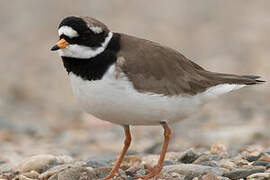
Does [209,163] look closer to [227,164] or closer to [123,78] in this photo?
[227,164]

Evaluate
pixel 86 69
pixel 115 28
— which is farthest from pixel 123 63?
pixel 115 28

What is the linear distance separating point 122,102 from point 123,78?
24 cm

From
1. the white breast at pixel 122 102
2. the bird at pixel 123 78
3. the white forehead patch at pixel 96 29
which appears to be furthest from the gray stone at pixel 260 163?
the white forehead patch at pixel 96 29

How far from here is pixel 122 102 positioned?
5.93 m

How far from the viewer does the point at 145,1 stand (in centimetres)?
1847

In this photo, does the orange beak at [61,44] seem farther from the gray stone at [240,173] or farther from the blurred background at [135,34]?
the blurred background at [135,34]

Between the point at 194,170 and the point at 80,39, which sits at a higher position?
the point at 80,39

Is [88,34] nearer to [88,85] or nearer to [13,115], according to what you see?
[88,85]

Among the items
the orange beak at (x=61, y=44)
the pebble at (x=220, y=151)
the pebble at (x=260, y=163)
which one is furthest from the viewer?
the pebble at (x=220, y=151)

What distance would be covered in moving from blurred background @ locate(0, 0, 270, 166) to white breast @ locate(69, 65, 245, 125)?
3.62m

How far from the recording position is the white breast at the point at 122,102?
593cm

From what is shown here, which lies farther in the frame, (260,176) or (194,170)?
(194,170)

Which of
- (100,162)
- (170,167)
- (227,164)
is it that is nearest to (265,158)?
(227,164)

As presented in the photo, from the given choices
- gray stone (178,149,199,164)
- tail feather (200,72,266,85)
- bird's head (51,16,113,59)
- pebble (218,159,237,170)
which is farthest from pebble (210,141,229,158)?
bird's head (51,16,113,59)
